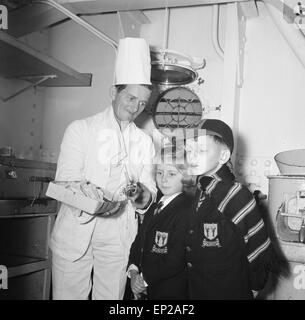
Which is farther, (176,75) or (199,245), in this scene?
(176,75)

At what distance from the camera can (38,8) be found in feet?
6.18

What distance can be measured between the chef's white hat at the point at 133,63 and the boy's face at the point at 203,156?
37cm

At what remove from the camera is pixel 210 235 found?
3.69ft

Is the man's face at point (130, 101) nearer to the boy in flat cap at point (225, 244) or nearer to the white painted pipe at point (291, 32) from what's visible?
the boy in flat cap at point (225, 244)

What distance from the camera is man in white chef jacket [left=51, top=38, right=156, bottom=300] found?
1.35 metres

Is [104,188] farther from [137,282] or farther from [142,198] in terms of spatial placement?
[137,282]

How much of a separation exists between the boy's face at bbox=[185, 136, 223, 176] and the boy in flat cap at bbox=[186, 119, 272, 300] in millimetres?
31

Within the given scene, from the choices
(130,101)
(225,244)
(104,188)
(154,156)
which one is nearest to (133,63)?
(130,101)

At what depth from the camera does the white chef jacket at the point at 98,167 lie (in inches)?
53.2

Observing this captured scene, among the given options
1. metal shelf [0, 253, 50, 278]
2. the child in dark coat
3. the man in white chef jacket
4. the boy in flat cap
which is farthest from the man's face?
metal shelf [0, 253, 50, 278]

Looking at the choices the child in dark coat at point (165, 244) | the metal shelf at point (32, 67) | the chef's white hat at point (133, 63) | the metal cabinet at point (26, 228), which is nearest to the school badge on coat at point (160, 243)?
the child in dark coat at point (165, 244)

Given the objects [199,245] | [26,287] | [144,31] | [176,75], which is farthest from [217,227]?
[144,31]

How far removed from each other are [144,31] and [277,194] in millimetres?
1140
